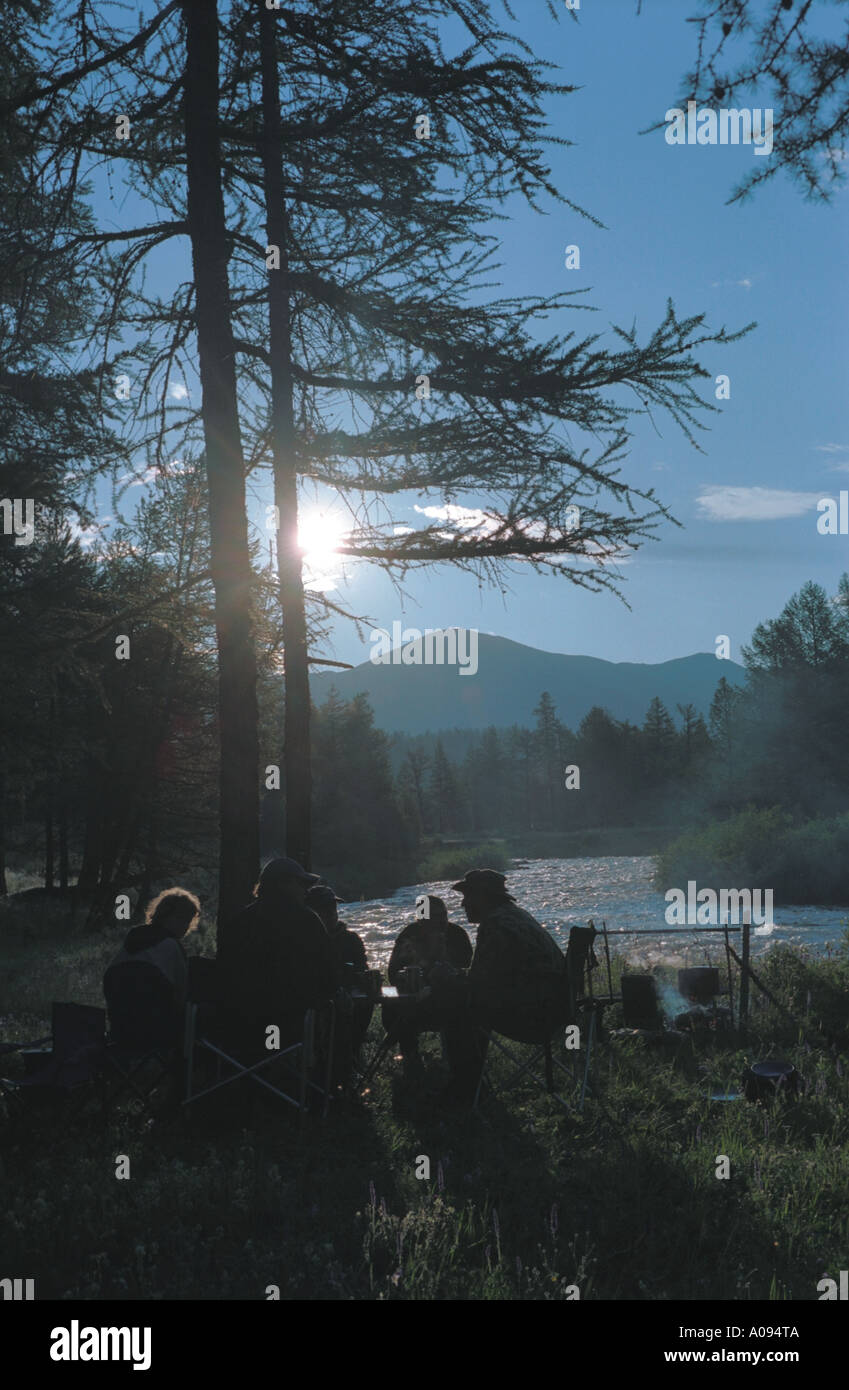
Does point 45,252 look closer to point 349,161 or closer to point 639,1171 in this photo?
point 349,161

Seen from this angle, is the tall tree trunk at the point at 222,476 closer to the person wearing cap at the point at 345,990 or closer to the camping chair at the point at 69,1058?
the person wearing cap at the point at 345,990

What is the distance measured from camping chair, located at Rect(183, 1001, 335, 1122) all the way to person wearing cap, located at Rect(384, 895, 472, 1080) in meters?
0.77

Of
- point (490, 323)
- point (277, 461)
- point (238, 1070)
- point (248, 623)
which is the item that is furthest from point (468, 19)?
point (238, 1070)

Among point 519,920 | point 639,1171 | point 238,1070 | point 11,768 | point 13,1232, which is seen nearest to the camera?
point 13,1232

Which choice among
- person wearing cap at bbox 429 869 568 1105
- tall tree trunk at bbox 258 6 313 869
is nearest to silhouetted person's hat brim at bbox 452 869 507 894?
person wearing cap at bbox 429 869 568 1105

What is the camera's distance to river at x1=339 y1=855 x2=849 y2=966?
65.8ft

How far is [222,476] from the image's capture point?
8438 millimetres

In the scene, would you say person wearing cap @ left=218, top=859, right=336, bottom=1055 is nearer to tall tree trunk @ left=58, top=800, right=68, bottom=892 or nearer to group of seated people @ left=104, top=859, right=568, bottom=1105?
group of seated people @ left=104, top=859, right=568, bottom=1105

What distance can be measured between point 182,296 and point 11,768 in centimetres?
881

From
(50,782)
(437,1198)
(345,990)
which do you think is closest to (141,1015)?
(345,990)

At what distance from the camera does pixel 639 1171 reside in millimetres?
5121

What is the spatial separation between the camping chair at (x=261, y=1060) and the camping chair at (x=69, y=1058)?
558 mm

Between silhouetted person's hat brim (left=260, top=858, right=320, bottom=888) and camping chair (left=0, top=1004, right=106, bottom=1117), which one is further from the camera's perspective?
silhouetted person's hat brim (left=260, top=858, right=320, bottom=888)

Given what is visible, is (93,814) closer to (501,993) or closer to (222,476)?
(222,476)
